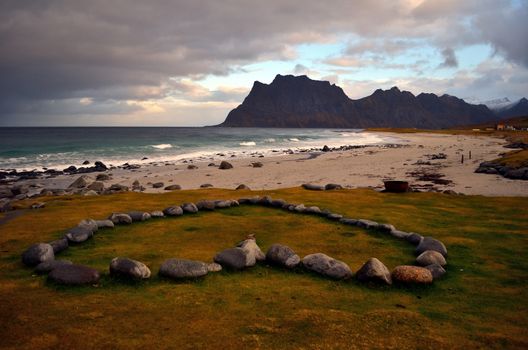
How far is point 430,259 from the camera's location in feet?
30.9

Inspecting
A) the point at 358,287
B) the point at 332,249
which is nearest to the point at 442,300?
the point at 358,287

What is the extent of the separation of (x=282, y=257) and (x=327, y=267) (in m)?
1.12

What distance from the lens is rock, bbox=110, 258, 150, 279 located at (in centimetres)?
809

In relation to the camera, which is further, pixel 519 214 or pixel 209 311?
pixel 519 214

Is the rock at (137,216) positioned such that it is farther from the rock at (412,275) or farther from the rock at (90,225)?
the rock at (412,275)

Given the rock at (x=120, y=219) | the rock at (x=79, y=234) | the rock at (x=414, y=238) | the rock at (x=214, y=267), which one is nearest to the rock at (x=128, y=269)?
the rock at (x=214, y=267)

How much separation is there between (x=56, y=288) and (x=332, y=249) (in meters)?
6.89

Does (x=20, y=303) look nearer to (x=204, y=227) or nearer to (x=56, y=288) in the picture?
(x=56, y=288)

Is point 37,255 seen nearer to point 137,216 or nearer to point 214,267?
point 214,267

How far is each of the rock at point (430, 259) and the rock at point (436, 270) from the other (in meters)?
0.40

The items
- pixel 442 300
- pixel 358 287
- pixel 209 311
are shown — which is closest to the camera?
pixel 209 311

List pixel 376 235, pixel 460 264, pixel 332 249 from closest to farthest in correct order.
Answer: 1. pixel 460 264
2. pixel 332 249
3. pixel 376 235

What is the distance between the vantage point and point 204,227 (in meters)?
12.7

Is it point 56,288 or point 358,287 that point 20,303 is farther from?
point 358,287
